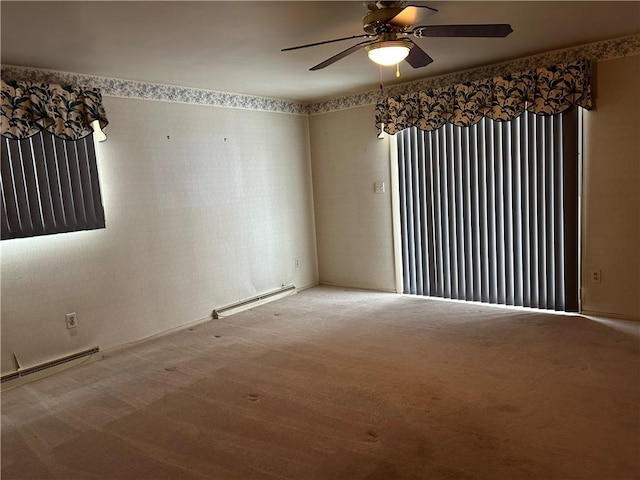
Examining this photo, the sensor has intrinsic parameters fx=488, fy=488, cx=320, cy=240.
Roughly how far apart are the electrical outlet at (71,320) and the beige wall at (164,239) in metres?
0.04

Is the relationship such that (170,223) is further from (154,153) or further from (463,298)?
(463,298)

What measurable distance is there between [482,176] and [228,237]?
2.66 meters

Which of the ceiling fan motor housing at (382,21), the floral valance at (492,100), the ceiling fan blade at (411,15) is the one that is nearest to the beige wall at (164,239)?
the floral valance at (492,100)

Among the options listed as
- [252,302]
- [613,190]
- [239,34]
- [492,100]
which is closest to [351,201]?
[252,302]

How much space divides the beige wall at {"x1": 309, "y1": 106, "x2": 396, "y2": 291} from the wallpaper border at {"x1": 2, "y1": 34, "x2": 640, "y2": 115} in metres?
0.17

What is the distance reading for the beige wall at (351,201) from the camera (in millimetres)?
5598

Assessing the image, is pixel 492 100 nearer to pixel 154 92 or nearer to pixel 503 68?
pixel 503 68

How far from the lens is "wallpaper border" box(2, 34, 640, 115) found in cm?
384

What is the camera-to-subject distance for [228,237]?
16.9ft

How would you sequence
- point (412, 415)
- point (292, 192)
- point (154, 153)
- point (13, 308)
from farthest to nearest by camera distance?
point (292, 192), point (154, 153), point (13, 308), point (412, 415)

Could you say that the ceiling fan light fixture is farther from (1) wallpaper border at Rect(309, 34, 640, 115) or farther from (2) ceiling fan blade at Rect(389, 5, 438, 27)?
(1) wallpaper border at Rect(309, 34, 640, 115)

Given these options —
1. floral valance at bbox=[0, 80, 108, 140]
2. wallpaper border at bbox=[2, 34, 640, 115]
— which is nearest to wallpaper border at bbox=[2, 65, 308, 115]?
wallpaper border at bbox=[2, 34, 640, 115]

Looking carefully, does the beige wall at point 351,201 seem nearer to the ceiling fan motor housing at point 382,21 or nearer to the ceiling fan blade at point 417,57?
the ceiling fan blade at point 417,57

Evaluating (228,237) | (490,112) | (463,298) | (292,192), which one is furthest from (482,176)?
(228,237)
